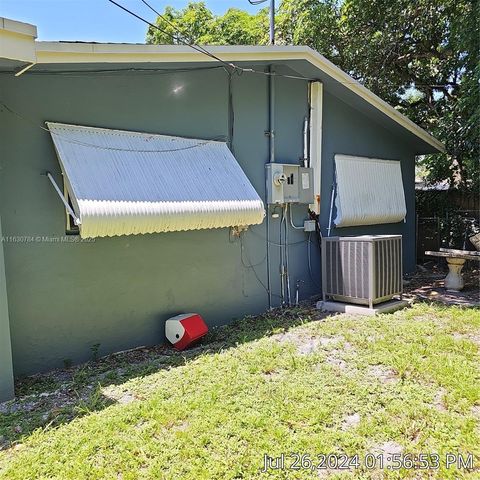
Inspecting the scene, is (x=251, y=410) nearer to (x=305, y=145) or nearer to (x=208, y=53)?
(x=208, y=53)

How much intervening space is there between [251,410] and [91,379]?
2146 mm

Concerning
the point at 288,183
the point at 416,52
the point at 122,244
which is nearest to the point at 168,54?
the point at 122,244

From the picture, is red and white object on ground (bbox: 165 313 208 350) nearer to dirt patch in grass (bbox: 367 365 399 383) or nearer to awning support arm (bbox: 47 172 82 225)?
awning support arm (bbox: 47 172 82 225)

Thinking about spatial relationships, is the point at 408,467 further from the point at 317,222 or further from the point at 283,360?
the point at 317,222

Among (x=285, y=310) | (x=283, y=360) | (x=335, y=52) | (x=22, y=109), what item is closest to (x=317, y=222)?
(x=285, y=310)

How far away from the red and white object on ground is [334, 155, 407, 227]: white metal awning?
14.1ft

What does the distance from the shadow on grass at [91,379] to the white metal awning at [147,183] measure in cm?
176

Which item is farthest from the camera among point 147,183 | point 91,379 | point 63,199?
point 147,183

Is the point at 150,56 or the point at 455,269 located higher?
the point at 150,56

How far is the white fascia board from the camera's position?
16.1 feet

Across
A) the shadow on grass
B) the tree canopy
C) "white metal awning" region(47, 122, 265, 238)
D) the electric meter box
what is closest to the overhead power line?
"white metal awning" region(47, 122, 265, 238)

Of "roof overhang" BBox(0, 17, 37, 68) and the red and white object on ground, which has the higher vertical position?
"roof overhang" BBox(0, 17, 37, 68)

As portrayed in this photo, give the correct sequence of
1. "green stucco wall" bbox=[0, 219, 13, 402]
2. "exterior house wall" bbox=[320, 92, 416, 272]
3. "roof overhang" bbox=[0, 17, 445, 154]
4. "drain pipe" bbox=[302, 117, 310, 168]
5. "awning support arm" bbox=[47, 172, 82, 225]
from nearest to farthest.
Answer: "roof overhang" bbox=[0, 17, 445, 154], "green stucco wall" bbox=[0, 219, 13, 402], "awning support arm" bbox=[47, 172, 82, 225], "drain pipe" bbox=[302, 117, 310, 168], "exterior house wall" bbox=[320, 92, 416, 272]

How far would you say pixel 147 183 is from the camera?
5652 millimetres
